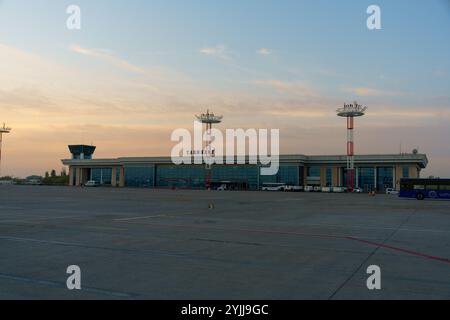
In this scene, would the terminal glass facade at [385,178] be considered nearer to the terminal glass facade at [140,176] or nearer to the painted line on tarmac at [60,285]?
the terminal glass facade at [140,176]

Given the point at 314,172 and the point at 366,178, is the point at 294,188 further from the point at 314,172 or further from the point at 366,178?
the point at 366,178

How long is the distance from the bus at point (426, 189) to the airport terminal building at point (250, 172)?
55.6m

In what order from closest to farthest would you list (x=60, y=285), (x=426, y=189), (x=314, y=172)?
(x=60, y=285) → (x=426, y=189) → (x=314, y=172)

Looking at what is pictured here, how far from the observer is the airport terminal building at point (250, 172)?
113 metres

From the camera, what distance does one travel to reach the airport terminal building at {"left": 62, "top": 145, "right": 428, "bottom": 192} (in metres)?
113

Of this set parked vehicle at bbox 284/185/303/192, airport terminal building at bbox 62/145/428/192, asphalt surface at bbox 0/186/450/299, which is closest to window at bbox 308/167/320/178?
airport terminal building at bbox 62/145/428/192

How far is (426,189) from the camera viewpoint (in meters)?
55.4

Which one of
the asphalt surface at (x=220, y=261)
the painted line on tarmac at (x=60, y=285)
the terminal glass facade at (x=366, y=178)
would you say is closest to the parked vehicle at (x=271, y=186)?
the terminal glass facade at (x=366, y=178)

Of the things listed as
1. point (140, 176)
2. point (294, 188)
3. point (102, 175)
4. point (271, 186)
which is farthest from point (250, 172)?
point (102, 175)

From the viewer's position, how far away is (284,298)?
22.1 feet

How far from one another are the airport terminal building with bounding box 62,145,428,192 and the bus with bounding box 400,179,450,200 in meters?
55.6

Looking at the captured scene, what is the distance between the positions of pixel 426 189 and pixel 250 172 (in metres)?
76.8

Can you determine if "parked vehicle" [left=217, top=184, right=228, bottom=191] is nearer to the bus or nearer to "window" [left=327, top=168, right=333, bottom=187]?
"window" [left=327, top=168, right=333, bottom=187]
